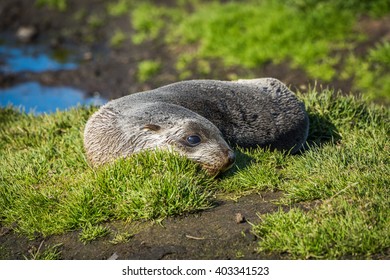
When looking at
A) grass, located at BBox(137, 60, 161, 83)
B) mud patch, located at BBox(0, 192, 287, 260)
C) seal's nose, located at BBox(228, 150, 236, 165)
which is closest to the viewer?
mud patch, located at BBox(0, 192, 287, 260)

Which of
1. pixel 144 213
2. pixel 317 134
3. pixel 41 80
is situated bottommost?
pixel 41 80

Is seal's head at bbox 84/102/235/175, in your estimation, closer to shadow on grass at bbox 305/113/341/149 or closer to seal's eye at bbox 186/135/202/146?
seal's eye at bbox 186/135/202/146

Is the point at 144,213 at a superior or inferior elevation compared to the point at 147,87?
superior

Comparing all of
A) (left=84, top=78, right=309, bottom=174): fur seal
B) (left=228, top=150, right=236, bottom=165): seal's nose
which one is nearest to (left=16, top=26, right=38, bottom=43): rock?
(left=84, top=78, right=309, bottom=174): fur seal

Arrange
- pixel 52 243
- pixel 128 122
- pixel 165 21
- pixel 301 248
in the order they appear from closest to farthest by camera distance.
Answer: pixel 301 248
pixel 52 243
pixel 128 122
pixel 165 21

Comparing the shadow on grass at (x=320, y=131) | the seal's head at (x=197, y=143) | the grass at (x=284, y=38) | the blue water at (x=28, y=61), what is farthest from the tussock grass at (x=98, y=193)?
the blue water at (x=28, y=61)

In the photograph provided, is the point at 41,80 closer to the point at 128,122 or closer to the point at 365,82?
the point at 365,82

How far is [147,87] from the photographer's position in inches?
495

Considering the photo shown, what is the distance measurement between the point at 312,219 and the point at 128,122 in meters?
2.10

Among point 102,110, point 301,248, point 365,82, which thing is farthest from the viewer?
point 365,82

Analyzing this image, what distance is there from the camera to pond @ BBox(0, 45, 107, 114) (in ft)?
41.1

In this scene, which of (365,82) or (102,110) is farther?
(365,82)

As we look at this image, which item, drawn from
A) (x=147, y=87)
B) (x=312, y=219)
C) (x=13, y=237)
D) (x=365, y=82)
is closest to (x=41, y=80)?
(x=147, y=87)

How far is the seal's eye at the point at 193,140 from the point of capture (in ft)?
19.7
